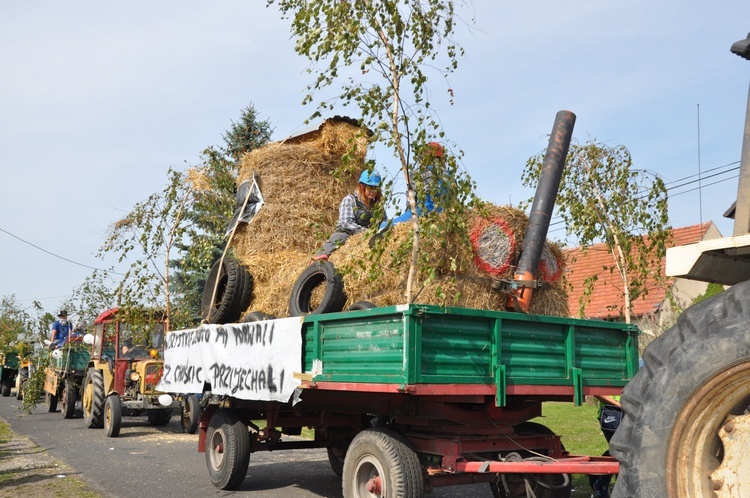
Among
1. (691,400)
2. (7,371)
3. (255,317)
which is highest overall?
(255,317)

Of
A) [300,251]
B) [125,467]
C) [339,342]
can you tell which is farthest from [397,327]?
[125,467]

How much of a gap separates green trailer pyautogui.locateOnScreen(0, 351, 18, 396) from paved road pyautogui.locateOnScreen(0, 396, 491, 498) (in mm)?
13416

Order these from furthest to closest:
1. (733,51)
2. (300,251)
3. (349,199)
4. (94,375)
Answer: (94,375) < (300,251) < (349,199) < (733,51)

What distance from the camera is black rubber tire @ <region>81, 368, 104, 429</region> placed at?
15094mm

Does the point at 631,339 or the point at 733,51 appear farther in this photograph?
the point at 631,339

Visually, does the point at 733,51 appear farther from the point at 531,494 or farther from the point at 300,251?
the point at 300,251

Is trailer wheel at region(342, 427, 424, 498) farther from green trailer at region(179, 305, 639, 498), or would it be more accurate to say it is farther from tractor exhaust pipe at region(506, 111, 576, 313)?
tractor exhaust pipe at region(506, 111, 576, 313)

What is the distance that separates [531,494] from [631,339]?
1.62m

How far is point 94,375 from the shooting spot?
15.7 metres

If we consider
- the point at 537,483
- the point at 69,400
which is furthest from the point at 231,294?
the point at 69,400

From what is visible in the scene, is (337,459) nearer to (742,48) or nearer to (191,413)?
(191,413)

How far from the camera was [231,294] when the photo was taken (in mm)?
8203

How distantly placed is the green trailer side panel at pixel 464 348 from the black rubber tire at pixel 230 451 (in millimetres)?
2139

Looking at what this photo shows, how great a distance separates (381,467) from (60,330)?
16849mm
